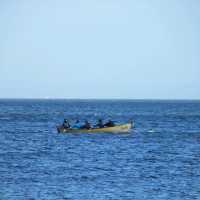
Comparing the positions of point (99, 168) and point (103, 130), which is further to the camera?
point (103, 130)

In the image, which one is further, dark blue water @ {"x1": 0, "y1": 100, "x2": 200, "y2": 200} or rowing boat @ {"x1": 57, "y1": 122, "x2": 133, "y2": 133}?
rowing boat @ {"x1": 57, "y1": 122, "x2": 133, "y2": 133}

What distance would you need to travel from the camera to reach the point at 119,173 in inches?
1716

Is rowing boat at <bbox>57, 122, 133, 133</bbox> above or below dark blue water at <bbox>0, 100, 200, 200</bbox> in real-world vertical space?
above

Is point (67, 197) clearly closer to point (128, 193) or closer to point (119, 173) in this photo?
point (128, 193)

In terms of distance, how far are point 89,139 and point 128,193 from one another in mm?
32192

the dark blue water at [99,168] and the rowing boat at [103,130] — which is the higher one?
the rowing boat at [103,130]

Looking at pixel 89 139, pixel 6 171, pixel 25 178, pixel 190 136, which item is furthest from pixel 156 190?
pixel 190 136

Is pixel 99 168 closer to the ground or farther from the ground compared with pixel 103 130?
closer to the ground

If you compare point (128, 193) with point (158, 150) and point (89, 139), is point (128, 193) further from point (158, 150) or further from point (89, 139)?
point (89, 139)

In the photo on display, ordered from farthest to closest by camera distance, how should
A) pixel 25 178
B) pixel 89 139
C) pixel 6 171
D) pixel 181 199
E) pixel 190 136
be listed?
1. pixel 190 136
2. pixel 89 139
3. pixel 6 171
4. pixel 25 178
5. pixel 181 199

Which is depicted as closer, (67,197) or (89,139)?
(67,197)

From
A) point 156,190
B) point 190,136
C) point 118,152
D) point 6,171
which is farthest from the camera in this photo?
point 190,136

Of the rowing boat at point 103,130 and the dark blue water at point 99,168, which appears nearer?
the dark blue water at point 99,168

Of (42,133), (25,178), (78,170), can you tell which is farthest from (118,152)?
(42,133)
